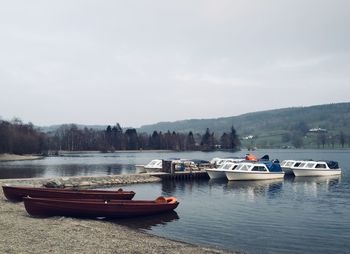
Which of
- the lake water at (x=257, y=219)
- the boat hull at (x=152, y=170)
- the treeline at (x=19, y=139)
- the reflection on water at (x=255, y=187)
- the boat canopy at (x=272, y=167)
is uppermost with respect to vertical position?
the treeline at (x=19, y=139)

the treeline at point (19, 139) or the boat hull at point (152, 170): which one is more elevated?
the treeline at point (19, 139)

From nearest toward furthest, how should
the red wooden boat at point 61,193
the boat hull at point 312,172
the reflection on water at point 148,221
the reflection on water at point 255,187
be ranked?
the reflection on water at point 148,221 < the red wooden boat at point 61,193 < the reflection on water at point 255,187 < the boat hull at point 312,172

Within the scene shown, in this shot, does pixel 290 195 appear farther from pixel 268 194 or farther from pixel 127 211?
pixel 127 211

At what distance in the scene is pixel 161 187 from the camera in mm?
50688

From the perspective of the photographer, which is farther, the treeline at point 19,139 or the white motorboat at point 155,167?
the treeline at point 19,139

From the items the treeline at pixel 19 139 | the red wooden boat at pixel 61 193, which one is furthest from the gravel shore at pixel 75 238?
the treeline at pixel 19 139

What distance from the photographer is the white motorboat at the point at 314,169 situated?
216 ft

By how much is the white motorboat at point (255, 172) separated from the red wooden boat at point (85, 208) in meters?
28.3

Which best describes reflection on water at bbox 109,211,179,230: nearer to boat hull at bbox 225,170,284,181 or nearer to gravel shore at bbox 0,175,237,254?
gravel shore at bbox 0,175,237,254

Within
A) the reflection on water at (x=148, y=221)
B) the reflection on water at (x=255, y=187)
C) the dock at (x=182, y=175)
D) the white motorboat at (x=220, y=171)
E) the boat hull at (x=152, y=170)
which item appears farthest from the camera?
the boat hull at (x=152, y=170)

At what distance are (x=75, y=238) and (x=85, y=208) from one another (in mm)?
7237

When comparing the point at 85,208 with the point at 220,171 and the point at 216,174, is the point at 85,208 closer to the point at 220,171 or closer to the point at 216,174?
the point at 220,171

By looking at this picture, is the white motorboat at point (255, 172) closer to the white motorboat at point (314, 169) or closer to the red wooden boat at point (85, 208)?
the white motorboat at point (314, 169)

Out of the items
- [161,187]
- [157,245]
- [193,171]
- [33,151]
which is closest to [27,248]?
[157,245]
